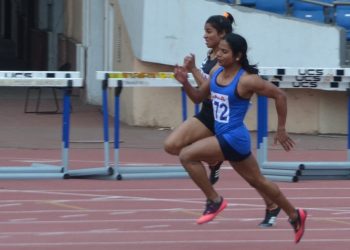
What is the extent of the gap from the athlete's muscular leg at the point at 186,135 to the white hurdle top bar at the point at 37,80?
3.52 m

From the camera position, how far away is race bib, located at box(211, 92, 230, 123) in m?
8.70

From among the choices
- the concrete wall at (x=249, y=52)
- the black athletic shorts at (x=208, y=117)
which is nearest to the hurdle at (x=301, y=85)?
the black athletic shorts at (x=208, y=117)

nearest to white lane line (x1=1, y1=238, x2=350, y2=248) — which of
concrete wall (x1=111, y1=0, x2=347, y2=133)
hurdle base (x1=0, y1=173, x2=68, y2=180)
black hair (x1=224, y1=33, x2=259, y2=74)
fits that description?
black hair (x1=224, y1=33, x2=259, y2=74)

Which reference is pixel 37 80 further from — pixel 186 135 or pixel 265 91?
pixel 265 91

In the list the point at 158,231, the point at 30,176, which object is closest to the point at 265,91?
the point at 158,231

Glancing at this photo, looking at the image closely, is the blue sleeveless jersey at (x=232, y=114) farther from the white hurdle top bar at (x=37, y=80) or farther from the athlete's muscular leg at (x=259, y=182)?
the white hurdle top bar at (x=37, y=80)

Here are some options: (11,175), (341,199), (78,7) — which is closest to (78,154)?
(11,175)

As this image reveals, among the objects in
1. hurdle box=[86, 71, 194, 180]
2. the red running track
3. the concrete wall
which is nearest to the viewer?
the red running track

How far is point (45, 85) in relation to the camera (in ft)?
41.6

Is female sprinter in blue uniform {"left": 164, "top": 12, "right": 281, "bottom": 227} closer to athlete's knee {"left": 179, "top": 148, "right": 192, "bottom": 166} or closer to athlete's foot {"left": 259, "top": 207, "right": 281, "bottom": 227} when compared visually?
athlete's foot {"left": 259, "top": 207, "right": 281, "bottom": 227}

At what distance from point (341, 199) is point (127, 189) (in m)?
2.52

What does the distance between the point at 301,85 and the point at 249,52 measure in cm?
481

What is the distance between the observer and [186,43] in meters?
18.7

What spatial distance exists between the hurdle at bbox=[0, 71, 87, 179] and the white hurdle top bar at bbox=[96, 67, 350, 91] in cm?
41
